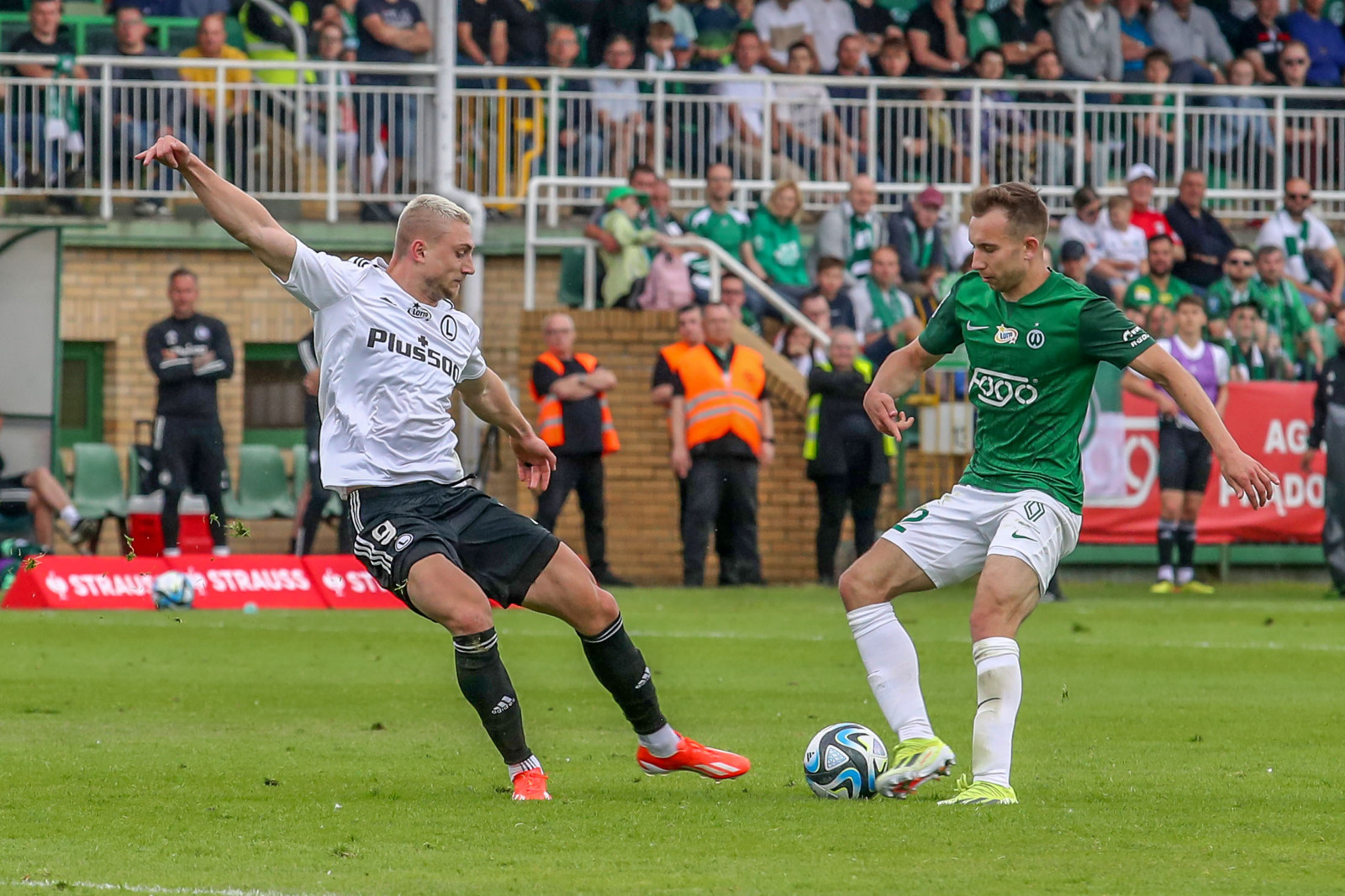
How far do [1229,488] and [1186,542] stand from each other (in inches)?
32.2

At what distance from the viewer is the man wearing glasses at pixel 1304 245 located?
2244cm

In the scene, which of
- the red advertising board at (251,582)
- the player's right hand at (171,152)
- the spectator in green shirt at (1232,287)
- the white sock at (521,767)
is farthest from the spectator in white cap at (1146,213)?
the player's right hand at (171,152)

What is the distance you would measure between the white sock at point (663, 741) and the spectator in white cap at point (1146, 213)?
15172 millimetres

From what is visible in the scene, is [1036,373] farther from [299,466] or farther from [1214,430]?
[299,466]

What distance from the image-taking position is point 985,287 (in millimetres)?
7598

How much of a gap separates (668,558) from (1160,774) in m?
12.0

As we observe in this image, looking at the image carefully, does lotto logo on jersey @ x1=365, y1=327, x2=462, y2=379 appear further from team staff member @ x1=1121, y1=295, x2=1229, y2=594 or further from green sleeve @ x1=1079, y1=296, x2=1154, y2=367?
team staff member @ x1=1121, y1=295, x2=1229, y2=594

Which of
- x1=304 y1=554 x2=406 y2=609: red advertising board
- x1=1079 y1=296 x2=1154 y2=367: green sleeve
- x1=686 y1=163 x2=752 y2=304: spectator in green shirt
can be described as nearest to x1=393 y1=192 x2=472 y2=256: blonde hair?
x1=1079 y1=296 x2=1154 y2=367: green sleeve

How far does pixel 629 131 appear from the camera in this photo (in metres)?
22.1

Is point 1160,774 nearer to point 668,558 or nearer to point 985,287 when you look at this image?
point 985,287

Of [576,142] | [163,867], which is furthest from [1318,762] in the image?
[576,142]

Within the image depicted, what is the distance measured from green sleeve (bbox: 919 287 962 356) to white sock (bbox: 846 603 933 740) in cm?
99

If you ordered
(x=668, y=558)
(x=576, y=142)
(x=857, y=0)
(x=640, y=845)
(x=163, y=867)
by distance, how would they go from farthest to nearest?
1. (x=857, y=0)
2. (x=576, y=142)
3. (x=668, y=558)
4. (x=640, y=845)
5. (x=163, y=867)

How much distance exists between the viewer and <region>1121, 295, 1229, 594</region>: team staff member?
1839 centimetres
